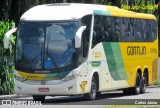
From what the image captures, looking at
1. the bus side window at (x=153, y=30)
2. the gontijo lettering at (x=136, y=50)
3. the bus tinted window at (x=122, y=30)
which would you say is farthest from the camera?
the bus side window at (x=153, y=30)

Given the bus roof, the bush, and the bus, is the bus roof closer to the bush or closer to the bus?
the bus

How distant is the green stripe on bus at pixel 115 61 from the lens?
82.6 feet

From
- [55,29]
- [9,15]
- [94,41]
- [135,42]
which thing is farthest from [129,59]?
[9,15]

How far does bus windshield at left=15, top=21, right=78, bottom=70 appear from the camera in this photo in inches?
872

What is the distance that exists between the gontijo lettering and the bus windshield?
5.31 m

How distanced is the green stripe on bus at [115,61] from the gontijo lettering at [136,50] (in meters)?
0.88

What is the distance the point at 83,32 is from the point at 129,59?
16.7 ft

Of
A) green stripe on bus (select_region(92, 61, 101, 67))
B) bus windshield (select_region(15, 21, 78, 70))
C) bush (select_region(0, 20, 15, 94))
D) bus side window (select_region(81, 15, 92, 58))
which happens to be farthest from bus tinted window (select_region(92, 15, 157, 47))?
bush (select_region(0, 20, 15, 94))

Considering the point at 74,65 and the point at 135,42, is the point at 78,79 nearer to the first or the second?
the point at 74,65

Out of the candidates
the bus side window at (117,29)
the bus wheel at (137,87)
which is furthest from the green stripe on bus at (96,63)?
the bus wheel at (137,87)

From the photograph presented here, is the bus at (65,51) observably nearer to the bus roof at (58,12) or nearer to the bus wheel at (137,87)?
the bus roof at (58,12)

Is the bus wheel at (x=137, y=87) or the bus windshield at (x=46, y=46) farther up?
the bus windshield at (x=46, y=46)

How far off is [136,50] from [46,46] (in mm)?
6715

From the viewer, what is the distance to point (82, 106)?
20.7 m
